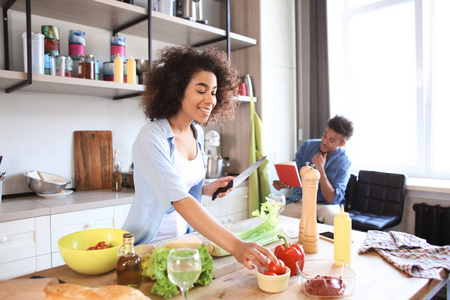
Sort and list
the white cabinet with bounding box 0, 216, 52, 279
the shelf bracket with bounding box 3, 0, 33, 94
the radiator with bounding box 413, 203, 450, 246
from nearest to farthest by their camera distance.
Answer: the white cabinet with bounding box 0, 216, 52, 279
the shelf bracket with bounding box 3, 0, 33, 94
the radiator with bounding box 413, 203, 450, 246

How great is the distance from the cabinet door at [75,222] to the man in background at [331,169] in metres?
1.44

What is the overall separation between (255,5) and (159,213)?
102 inches

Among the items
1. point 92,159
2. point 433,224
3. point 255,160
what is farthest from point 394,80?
point 92,159

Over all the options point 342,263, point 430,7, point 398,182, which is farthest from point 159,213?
point 430,7

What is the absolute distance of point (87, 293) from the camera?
79cm

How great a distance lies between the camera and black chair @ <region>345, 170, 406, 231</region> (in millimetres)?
2758

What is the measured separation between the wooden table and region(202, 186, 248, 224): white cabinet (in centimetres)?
167

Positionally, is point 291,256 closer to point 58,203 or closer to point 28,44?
point 58,203

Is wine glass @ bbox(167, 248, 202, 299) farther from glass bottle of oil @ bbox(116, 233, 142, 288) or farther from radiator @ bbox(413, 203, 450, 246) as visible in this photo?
radiator @ bbox(413, 203, 450, 246)

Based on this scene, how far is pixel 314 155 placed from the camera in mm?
3174

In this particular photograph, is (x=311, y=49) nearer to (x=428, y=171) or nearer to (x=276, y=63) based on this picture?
(x=276, y=63)

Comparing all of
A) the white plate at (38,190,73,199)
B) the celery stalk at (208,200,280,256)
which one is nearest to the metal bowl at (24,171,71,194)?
the white plate at (38,190,73,199)

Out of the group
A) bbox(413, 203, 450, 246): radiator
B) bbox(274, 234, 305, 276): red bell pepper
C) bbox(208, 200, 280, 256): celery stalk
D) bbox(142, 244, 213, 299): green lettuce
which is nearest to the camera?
bbox(142, 244, 213, 299): green lettuce

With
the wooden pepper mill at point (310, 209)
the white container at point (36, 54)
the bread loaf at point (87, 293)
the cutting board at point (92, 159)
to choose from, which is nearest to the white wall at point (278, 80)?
the cutting board at point (92, 159)
